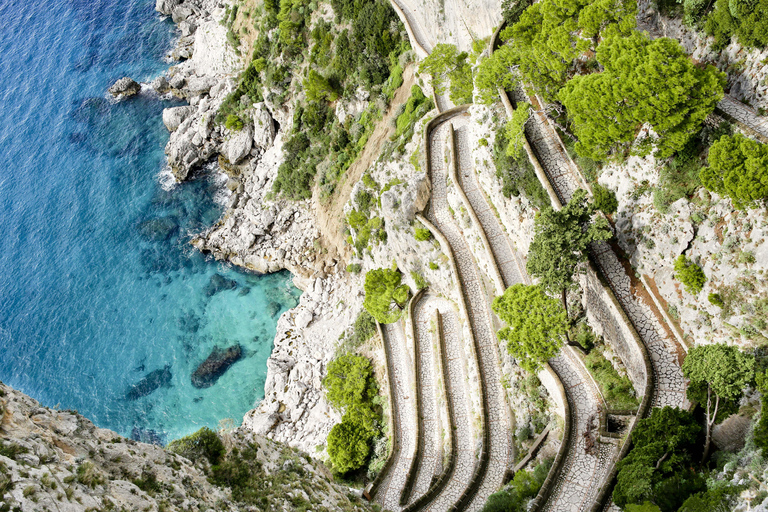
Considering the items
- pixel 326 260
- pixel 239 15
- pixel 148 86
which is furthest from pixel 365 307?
pixel 148 86

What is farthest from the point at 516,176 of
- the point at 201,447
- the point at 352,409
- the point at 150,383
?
the point at 150,383

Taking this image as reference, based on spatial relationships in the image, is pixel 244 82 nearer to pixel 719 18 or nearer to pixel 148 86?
pixel 148 86

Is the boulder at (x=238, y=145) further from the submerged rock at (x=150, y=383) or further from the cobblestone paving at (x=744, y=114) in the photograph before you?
the cobblestone paving at (x=744, y=114)

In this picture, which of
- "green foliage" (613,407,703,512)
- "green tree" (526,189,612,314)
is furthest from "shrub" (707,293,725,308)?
"green tree" (526,189,612,314)

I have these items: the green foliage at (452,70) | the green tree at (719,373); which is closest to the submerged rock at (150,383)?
the green foliage at (452,70)

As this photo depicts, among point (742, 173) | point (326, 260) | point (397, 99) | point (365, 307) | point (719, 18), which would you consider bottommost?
point (742, 173)

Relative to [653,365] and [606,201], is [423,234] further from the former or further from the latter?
[653,365]
